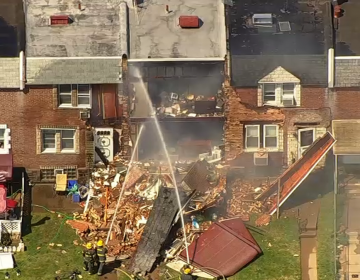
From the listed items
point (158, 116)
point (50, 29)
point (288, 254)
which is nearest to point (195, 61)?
point (158, 116)

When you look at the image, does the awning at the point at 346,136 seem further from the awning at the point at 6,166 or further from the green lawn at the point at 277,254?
the awning at the point at 6,166

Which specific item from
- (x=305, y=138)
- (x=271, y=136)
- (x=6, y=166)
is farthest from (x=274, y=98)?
(x=6, y=166)

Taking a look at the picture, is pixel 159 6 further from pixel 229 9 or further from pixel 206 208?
pixel 206 208

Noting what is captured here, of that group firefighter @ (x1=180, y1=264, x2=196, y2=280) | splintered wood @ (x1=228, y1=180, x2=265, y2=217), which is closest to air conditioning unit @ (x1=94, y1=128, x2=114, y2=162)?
splintered wood @ (x1=228, y1=180, x2=265, y2=217)

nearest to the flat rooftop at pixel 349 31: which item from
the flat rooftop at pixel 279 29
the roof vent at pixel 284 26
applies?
the flat rooftop at pixel 279 29

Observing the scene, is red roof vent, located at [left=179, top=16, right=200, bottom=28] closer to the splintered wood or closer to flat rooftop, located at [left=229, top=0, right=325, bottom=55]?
flat rooftop, located at [left=229, top=0, right=325, bottom=55]

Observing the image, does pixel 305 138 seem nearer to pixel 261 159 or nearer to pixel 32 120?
pixel 261 159
